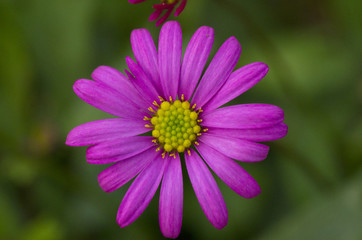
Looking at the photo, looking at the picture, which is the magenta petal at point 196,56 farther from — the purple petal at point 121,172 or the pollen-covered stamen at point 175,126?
the purple petal at point 121,172

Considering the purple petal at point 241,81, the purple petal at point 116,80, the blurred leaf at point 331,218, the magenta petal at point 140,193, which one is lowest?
the blurred leaf at point 331,218

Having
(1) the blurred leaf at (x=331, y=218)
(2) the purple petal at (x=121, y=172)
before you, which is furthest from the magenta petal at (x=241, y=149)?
(1) the blurred leaf at (x=331, y=218)

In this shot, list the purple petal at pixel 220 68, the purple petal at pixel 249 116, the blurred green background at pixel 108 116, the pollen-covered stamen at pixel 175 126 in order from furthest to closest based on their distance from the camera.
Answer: the blurred green background at pixel 108 116 < the pollen-covered stamen at pixel 175 126 < the purple petal at pixel 220 68 < the purple petal at pixel 249 116

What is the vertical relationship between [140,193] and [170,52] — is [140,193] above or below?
below

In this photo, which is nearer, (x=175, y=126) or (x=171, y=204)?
(x=171, y=204)

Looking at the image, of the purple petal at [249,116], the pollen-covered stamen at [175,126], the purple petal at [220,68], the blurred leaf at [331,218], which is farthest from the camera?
the blurred leaf at [331,218]

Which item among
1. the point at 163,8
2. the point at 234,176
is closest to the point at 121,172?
the point at 234,176

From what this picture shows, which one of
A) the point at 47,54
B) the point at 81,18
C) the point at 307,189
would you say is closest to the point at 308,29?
the point at 307,189

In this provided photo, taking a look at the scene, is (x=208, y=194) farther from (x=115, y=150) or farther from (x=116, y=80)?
(x=116, y=80)

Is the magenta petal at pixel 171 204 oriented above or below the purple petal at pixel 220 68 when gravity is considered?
below
